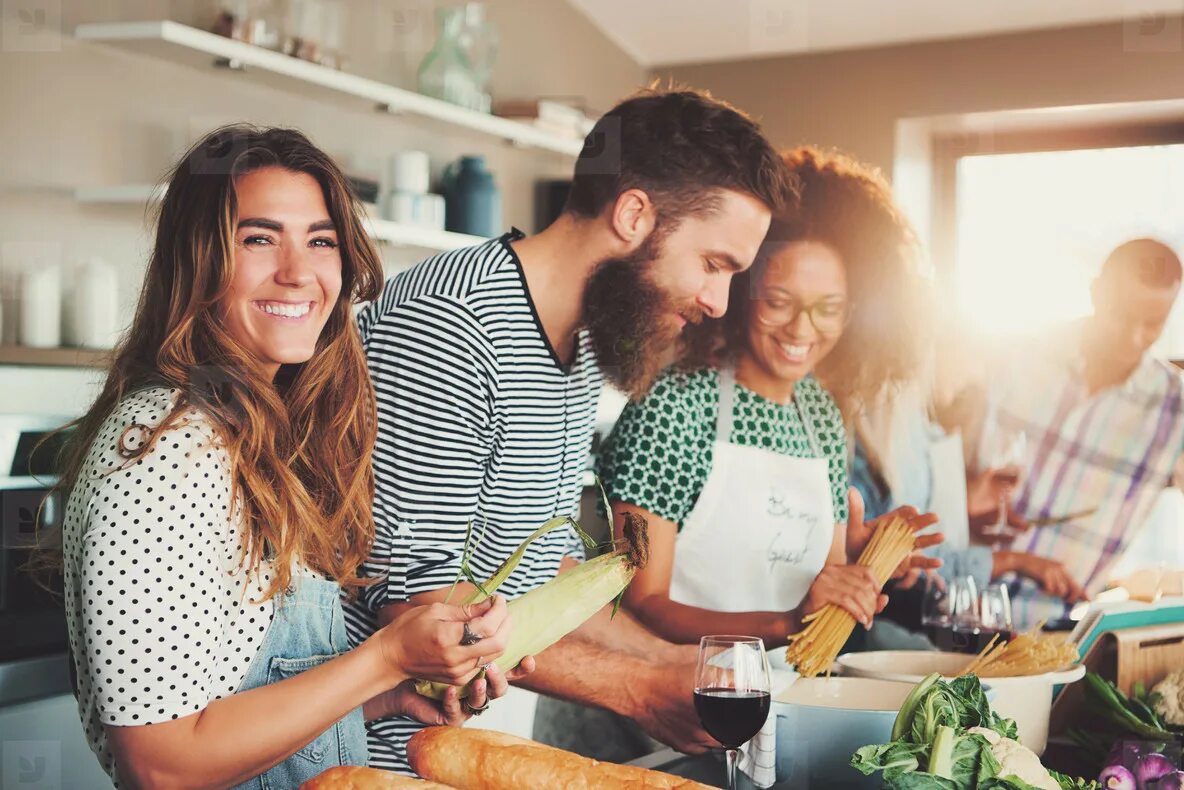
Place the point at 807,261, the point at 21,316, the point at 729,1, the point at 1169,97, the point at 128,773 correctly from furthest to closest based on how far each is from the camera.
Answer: the point at 729,1, the point at 1169,97, the point at 21,316, the point at 807,261, the point at 128,773

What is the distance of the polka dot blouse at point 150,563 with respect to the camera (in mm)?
948

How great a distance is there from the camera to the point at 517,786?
2.86ft

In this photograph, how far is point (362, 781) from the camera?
83 centimetres

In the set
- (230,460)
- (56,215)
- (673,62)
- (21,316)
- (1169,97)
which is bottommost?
(230,460)

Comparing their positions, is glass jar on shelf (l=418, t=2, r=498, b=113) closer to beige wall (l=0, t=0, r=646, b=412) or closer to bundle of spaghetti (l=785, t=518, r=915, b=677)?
beige wall (l=0, t=0, r=646, b=412)

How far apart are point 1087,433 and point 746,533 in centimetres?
96

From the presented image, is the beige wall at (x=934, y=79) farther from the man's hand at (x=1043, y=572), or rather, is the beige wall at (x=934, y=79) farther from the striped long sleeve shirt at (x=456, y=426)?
the striped long sleeve shirt at (x=456, y=426)

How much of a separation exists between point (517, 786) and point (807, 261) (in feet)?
4.15

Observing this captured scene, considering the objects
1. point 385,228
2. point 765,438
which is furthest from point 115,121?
point 765,438

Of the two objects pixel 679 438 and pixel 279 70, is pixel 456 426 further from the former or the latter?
pixel 279 70

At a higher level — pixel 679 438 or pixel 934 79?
pixel 934 79

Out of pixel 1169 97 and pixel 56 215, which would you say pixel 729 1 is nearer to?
pixel 1169 97

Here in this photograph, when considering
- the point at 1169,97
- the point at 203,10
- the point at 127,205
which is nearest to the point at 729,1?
the point at 1169,97

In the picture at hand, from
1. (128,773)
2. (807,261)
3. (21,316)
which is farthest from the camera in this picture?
(21,316)
